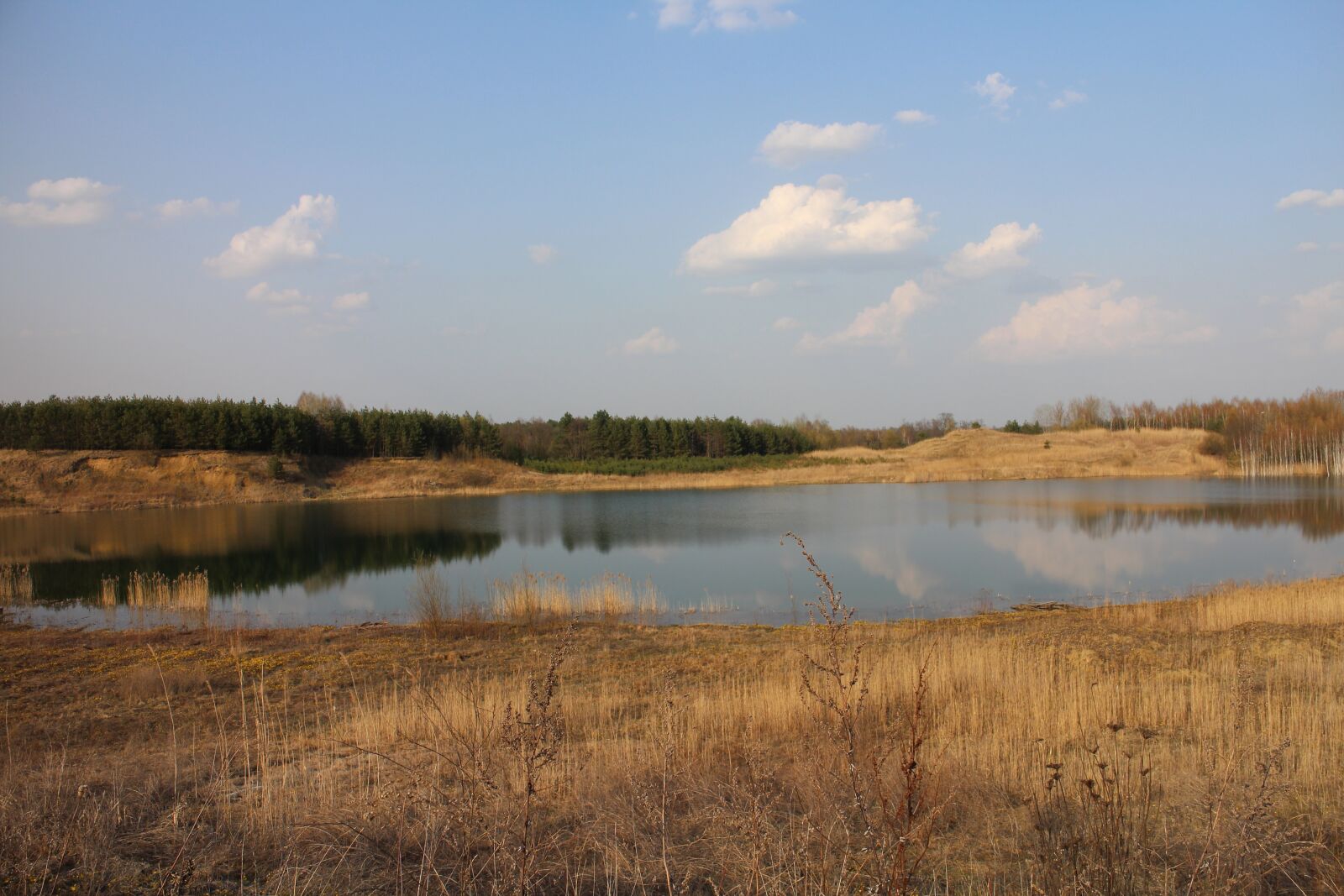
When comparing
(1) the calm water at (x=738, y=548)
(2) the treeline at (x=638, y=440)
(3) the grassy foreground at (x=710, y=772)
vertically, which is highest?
(2) the treeline at (x=638, y=440)

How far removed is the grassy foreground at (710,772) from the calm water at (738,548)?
233 inches

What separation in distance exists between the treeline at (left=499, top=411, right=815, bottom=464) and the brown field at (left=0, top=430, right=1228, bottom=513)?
8521 millimetres

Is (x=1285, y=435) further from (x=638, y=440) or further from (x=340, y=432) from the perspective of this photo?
(x=340, y=432)

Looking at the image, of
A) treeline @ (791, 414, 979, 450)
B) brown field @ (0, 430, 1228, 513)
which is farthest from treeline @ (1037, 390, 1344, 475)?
treeline @ (791, 414, 979, 450)

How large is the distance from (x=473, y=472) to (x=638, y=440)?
1615 cm

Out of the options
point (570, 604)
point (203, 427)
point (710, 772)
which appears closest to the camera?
point (710, 772)

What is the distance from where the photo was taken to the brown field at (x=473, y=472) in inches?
1645

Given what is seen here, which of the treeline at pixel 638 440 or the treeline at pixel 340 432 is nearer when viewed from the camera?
the treeline at pixel 340 432

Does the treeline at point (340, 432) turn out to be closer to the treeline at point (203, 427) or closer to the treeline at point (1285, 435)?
the treeline at point (203, 427)

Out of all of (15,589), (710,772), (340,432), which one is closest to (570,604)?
(710,772)

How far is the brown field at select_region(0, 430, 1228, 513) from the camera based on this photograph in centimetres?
4178

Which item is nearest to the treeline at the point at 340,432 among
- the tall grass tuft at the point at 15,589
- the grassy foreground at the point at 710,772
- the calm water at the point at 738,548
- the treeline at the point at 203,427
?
the treeline at the point at 203,427

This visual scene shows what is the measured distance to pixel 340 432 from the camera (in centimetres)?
5331

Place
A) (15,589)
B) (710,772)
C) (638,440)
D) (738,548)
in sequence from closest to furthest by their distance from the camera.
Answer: (710,772) < (15,589) < (738,548) < (638,440)
